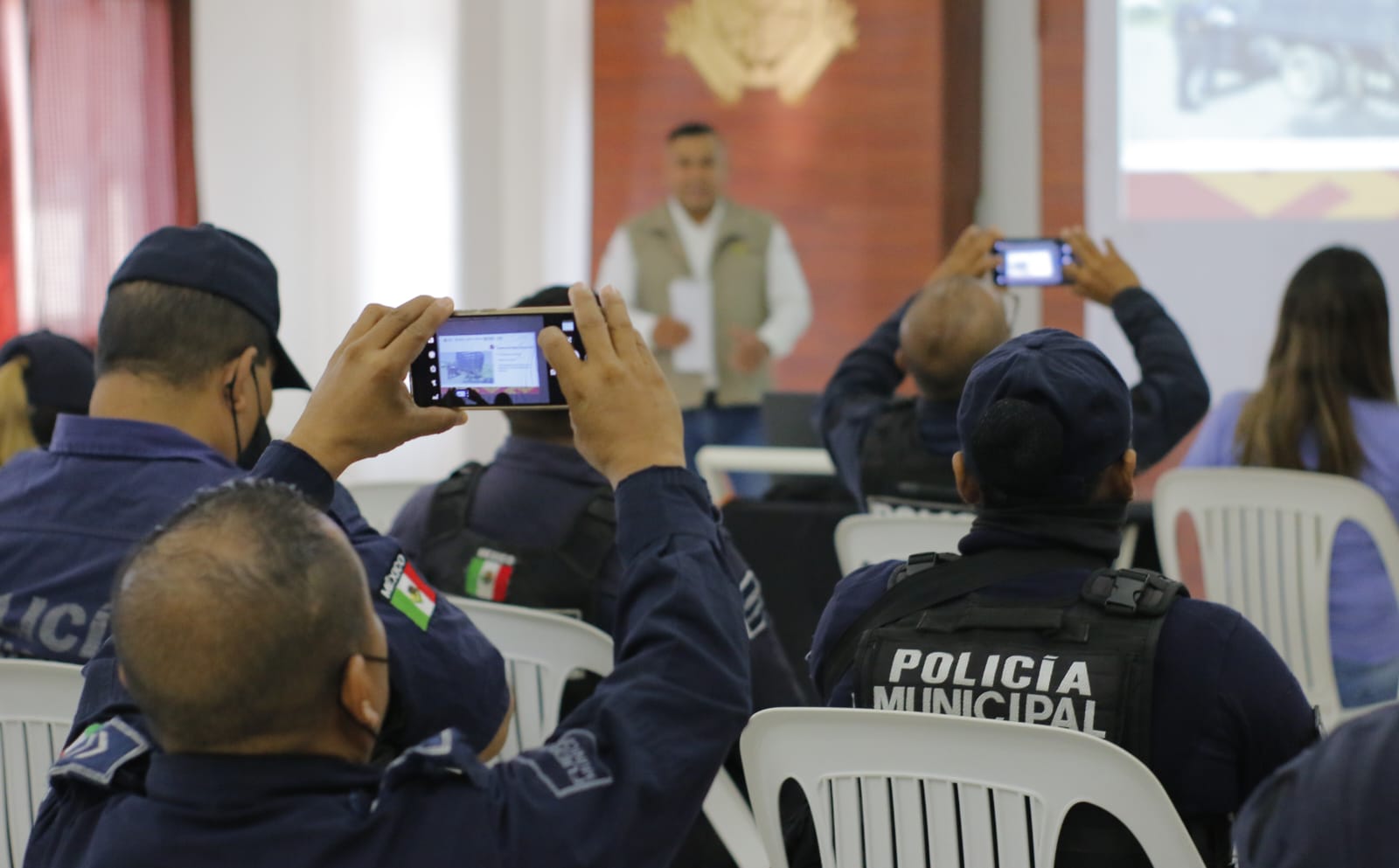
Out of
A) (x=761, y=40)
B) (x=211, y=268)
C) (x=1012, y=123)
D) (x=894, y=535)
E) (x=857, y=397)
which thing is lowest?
(x=894, y=535)

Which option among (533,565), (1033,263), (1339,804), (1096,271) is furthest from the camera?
(1033,263)

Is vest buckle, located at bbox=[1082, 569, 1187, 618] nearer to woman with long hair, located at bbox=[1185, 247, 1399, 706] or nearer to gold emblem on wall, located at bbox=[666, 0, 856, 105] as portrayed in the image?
woman with long hair, located at bbox=[1185, 247, 1399, 706]

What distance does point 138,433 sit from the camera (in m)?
1.69

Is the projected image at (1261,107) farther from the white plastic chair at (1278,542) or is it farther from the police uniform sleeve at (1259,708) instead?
the police uniform sleeve at (1259,708)

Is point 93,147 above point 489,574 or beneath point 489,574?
above

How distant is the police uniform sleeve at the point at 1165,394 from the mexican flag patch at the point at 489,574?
1175mm

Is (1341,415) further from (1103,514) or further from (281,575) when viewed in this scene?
(281,575)

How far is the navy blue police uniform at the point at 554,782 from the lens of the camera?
0.93 meters

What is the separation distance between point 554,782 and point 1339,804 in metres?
0.46

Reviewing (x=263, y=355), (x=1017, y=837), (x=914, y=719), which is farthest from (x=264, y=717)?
(x=263, y=355)

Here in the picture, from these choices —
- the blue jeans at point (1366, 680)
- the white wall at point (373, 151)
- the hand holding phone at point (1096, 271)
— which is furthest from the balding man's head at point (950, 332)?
the white wall at point (373, 151)

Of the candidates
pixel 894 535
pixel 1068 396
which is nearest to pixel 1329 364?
pixel 894 535

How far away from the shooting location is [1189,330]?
569cm

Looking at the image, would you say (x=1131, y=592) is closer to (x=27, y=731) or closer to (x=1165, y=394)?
(x=27, y=731)
